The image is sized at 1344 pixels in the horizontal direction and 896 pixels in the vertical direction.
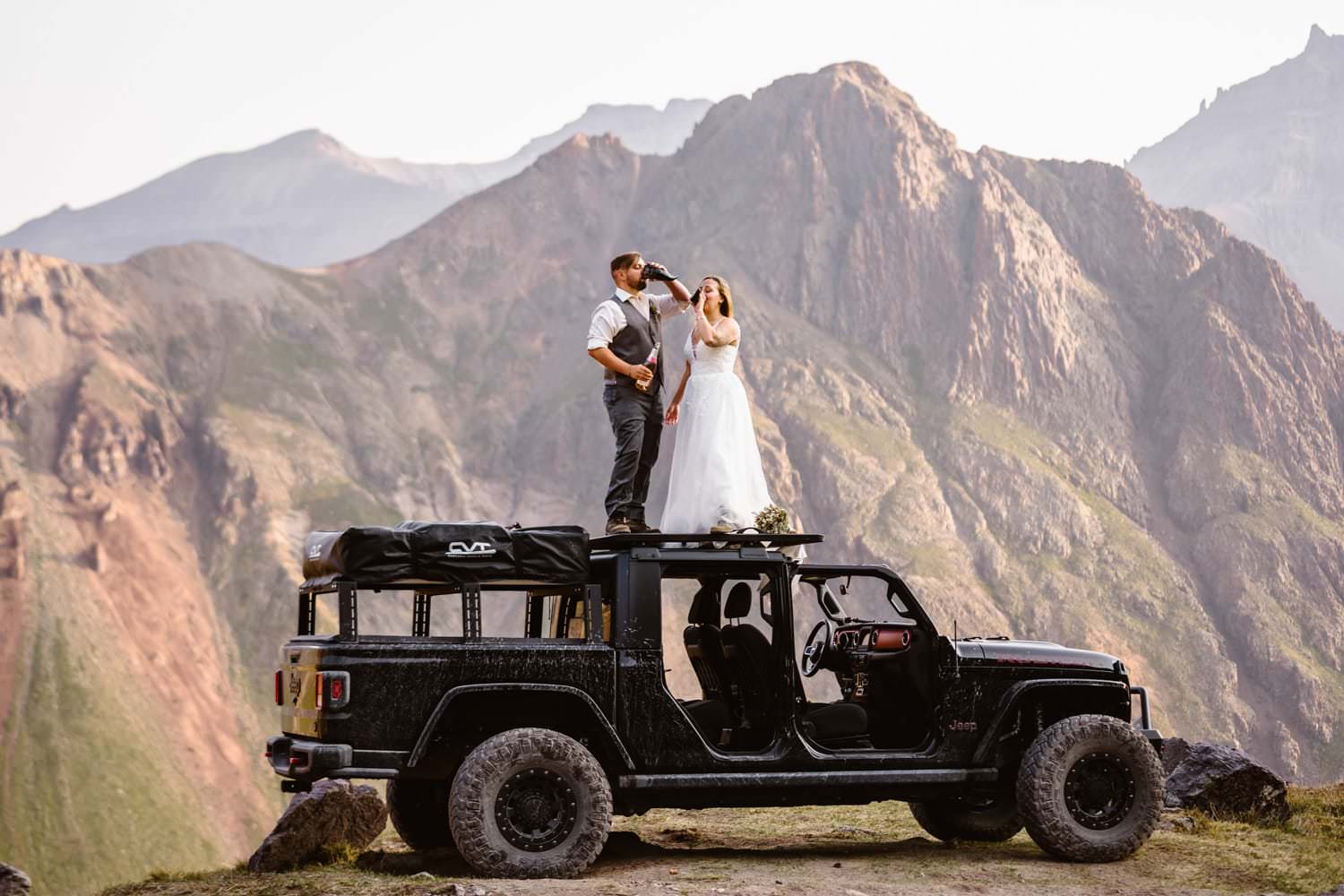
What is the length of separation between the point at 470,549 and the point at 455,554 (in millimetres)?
113

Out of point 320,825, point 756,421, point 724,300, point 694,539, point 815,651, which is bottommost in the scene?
point 320,825

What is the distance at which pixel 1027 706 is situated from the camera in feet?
40.3

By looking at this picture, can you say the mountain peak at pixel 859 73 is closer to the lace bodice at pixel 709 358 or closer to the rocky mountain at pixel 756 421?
the rocky mountain at pixel 756 421

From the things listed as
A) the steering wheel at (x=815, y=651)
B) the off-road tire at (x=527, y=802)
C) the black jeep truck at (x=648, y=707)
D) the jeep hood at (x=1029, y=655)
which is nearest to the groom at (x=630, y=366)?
the black jeep truck at (x=648, y=707)

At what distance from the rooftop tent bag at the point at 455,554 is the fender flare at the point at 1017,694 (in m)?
3.46

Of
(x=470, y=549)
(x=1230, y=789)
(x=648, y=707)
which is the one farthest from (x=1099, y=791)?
(x=470, y=549)

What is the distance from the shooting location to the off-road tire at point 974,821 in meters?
13.4

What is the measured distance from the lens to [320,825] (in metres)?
13.5

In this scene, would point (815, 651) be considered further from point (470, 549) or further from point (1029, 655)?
point (470, 549)

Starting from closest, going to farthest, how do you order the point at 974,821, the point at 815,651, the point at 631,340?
the point at 815,651
the point at 974,821
the point at 631,340

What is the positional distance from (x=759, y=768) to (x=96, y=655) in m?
88.9

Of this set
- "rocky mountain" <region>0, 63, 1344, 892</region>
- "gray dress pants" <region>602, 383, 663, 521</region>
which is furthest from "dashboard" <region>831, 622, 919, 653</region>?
"rocky mountain" <region>0, 63, 1344, 892</region>

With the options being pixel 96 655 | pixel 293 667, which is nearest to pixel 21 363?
pixel 96 655

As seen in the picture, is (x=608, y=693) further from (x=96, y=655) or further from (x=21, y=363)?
(x=21, y=363)
